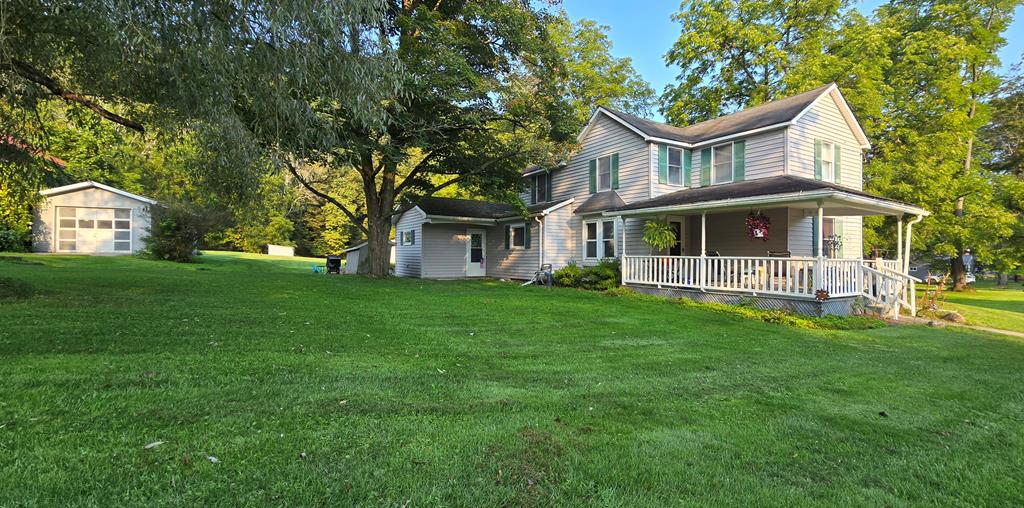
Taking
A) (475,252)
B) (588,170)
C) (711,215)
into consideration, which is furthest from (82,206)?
(711,215)

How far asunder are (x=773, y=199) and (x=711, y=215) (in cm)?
506

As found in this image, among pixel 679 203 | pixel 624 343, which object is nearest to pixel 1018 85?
pixel 679 203

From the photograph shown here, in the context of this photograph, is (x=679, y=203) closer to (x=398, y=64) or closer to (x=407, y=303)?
(x=407, y=303)

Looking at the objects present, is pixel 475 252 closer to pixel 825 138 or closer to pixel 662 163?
pixel 662 163

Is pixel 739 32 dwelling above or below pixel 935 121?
above

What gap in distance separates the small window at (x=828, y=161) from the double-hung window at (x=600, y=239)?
657 centimetres

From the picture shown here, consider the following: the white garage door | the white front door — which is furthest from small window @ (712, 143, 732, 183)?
the white garage door

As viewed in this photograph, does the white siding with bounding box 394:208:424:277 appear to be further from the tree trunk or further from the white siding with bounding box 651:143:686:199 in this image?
the white siding with bounding box 651:143:686:199

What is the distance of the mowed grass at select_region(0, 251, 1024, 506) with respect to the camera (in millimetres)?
2508

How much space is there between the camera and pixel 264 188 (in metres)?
8.09

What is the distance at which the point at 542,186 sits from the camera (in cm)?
2098

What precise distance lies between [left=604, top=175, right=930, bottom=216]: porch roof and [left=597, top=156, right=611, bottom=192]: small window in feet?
8.31

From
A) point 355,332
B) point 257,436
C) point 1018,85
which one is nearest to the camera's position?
point 257,436

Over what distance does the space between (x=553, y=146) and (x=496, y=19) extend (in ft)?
14.3
